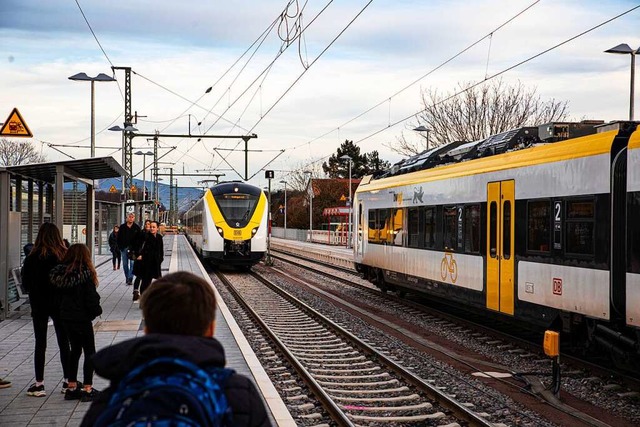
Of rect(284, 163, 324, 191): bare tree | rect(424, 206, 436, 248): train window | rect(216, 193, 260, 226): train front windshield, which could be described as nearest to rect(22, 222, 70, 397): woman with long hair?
rect(424, 206, 436, 248): train window

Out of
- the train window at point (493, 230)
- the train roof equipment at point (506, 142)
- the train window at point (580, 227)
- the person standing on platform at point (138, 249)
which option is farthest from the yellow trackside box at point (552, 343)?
the person standing on platform at point (138, 249)

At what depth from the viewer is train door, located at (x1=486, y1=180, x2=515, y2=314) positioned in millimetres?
12414

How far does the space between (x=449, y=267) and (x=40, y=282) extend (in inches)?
334

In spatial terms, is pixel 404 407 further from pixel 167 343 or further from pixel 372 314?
pixel 372 314

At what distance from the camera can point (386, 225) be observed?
19.5m

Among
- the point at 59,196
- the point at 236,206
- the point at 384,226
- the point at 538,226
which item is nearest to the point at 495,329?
the point at 538,226

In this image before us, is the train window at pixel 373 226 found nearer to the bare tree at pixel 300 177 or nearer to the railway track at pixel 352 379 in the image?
the railway track at pixel 352 379

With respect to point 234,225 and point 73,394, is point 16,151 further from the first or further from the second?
point 73,394

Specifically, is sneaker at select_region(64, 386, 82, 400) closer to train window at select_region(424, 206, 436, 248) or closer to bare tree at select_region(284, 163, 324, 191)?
train window at select_region(424, 206, 436, 248)

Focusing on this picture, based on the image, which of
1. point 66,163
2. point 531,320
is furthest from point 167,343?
point 66,163

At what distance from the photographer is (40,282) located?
8.01m

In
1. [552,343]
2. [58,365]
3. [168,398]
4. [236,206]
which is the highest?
[236,206]

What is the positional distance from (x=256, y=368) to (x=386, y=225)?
32.5ft

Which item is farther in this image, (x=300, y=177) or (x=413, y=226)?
(x=300, y=177)
